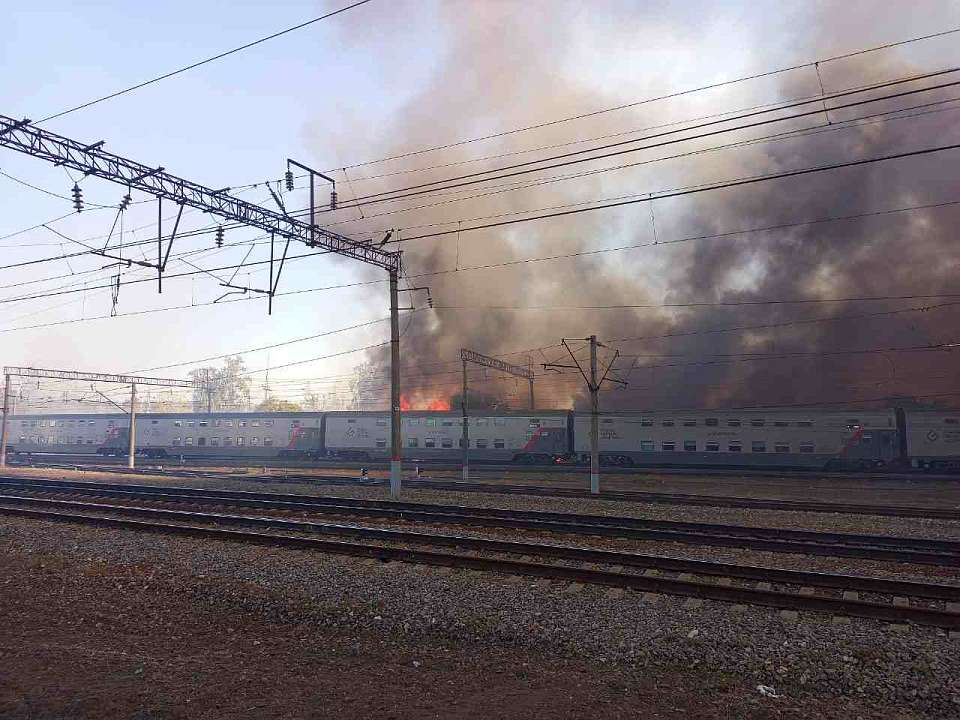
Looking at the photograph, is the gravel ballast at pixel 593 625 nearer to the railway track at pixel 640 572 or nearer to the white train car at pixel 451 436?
the railway track at pixel 640 572

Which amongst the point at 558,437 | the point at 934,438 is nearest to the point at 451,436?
the point at 558,437

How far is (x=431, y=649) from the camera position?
6816 mm

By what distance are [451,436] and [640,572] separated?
101 feet

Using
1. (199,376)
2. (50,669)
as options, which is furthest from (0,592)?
(199,376)

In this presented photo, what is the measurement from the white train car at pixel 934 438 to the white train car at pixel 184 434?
3547 centimetres

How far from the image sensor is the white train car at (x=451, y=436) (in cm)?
3884

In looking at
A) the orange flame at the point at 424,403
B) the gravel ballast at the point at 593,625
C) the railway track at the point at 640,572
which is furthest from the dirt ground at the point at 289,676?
the orange flame at the point at 424,403

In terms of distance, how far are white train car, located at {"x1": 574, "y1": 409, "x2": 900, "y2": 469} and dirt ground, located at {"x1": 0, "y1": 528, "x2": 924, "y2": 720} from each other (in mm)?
31281

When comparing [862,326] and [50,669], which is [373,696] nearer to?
[50,669]

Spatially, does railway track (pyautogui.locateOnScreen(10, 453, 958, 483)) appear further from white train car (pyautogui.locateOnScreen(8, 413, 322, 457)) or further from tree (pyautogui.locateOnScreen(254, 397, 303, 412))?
tree (pyautogui.locateOnScreen(254, 397, 303, 412))

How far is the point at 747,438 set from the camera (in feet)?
114

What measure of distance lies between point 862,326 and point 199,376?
385 feet

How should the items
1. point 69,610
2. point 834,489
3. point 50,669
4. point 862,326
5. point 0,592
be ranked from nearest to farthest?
1. point 50,669
2. point 69,610
3. point 0,592
4. point 834,489
5. point 862,326

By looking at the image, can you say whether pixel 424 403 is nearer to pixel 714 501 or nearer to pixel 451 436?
pixel 451 436
